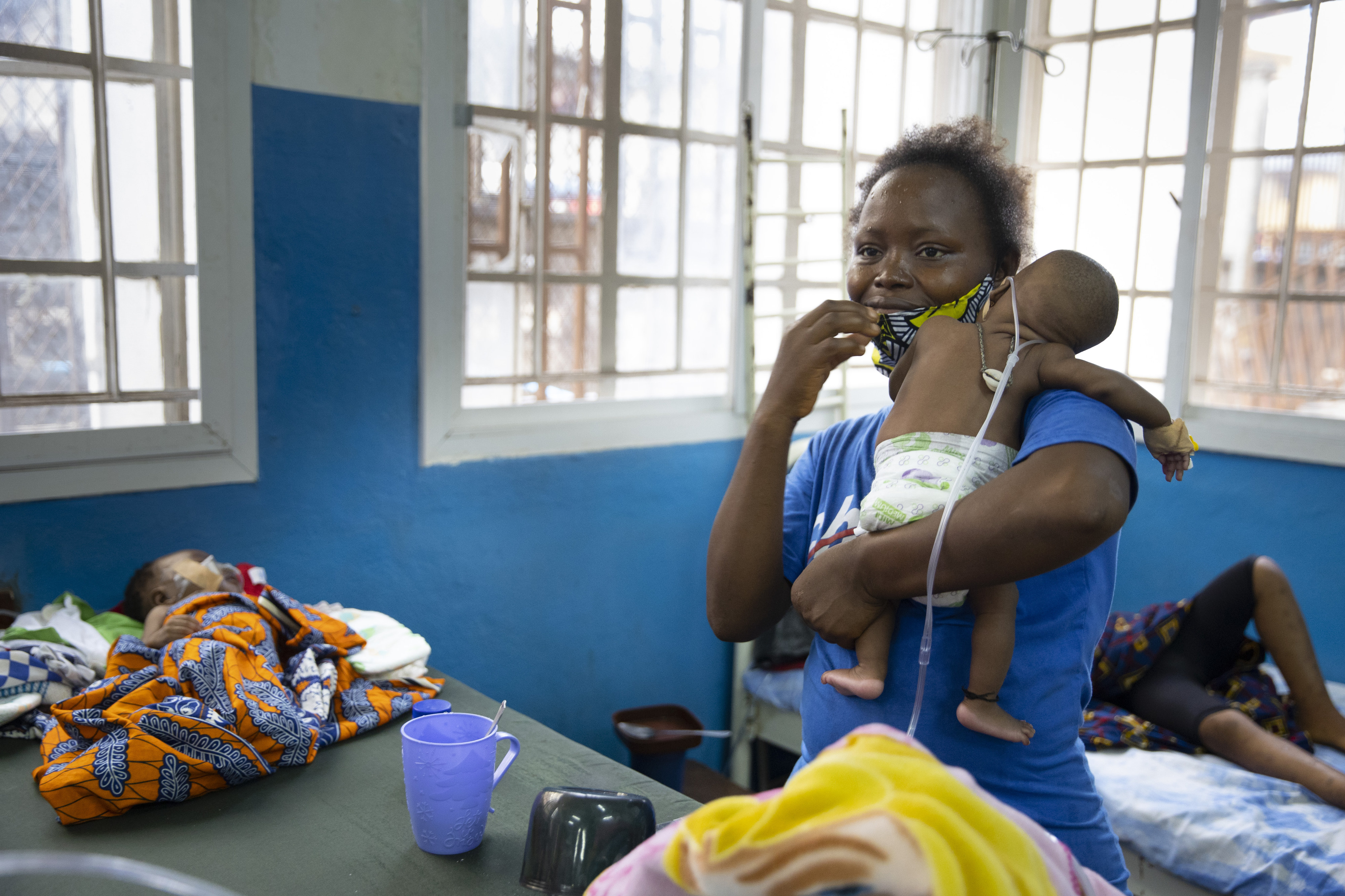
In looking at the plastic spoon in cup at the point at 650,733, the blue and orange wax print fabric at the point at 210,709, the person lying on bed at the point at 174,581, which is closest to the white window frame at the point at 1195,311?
the plastic spoon in cup at the point at 650,733

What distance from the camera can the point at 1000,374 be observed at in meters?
1.15

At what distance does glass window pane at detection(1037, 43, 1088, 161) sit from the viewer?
3.67 m

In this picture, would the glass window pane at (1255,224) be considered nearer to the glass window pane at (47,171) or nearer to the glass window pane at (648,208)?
the glass window pane at (648,208)

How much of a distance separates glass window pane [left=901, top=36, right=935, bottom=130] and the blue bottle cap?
294 centimetres

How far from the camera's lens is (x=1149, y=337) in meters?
3.50

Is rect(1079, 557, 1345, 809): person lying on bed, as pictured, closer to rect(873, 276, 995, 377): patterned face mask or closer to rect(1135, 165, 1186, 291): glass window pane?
rect(1135, 165, 1186, 291): glass window pane

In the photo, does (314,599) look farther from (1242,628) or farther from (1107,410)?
(1242,628)

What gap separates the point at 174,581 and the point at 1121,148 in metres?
3.41

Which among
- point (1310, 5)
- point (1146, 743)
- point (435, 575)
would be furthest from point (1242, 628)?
point (435, 575)

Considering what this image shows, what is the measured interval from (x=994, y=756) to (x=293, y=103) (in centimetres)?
197

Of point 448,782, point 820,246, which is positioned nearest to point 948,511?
point 448,782

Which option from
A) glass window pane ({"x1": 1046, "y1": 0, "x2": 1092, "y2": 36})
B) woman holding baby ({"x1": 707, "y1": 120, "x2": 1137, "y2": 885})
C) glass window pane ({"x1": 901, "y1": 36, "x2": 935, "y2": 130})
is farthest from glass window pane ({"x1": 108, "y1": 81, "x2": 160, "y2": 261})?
glass window pane ({"x1": 1046, "y1": 0, "x2": 1092, "y2": 36})

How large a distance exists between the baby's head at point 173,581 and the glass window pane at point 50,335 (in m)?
0.43

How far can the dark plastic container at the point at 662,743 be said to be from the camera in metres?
2.72
